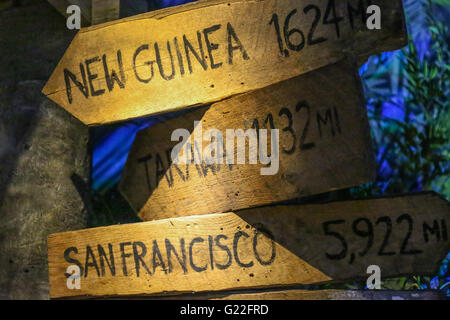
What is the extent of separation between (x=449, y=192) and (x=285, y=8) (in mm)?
1499

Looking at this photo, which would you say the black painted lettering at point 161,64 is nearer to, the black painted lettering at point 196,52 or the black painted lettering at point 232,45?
the black painted lettering at point 196,52

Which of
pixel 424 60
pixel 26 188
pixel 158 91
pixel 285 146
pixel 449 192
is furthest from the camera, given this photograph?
pixel 424 60

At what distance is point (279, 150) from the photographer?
160 cm

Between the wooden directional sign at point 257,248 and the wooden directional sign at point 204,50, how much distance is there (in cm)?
43

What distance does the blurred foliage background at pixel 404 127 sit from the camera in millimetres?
2609

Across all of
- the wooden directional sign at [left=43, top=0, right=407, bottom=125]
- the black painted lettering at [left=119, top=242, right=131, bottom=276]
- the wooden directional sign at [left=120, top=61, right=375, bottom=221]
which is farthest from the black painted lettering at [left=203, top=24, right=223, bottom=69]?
the black painted lettering at [left=119, top=242, right=131, bottom=276]

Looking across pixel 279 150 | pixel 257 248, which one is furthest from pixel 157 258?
pixel 279 150

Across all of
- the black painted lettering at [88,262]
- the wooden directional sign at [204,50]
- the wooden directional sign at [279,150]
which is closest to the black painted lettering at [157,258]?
the wooden directional sign at [279,150]

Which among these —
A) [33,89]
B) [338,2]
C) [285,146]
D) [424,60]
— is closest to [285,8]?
[338,2]

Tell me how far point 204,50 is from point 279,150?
0.43 m

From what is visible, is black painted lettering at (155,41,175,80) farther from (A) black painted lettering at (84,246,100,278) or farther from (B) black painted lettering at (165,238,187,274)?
(A) black painted lettering at (84,246,100,278)
